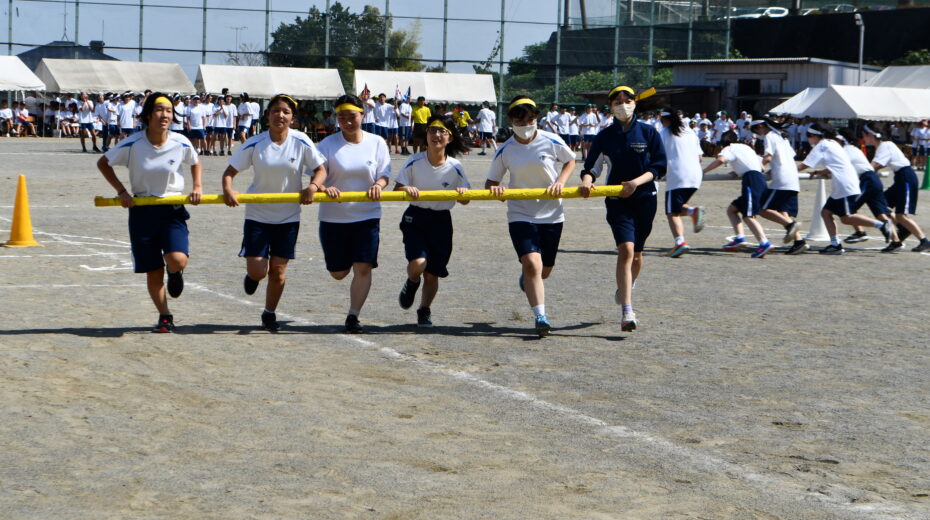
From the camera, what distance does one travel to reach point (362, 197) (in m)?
9.41

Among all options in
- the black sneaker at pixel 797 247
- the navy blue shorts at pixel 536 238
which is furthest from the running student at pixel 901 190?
the navy blue shorts at pixel 536 238

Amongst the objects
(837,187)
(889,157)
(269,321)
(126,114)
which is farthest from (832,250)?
(126,114)

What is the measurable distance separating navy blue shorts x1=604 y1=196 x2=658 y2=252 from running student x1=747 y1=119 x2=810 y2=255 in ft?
22.5

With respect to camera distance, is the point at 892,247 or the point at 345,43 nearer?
the point at 892,247

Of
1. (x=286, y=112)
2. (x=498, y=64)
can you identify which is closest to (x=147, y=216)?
(x=286, y=112)

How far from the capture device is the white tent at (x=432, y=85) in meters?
54.5

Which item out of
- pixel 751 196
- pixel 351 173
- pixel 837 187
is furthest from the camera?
pixel 837 187

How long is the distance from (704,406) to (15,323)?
5528 millimetres

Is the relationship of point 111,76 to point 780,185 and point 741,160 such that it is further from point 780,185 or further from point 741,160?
point 780,185

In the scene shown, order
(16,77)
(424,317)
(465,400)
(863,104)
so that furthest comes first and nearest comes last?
1. (16,77)
2. (863,104)
3. (424,317)
4. (465,400)

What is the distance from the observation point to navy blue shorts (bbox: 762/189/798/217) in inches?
652

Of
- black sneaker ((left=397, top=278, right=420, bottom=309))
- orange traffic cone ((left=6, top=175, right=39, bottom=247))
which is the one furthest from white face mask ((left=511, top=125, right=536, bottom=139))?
orange traffic cone ((left=6, top=175, right=39, bottom=247))

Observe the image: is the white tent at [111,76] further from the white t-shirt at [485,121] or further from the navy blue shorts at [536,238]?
the navy blue shorts at [536,238]

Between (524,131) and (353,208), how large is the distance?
1.47m
